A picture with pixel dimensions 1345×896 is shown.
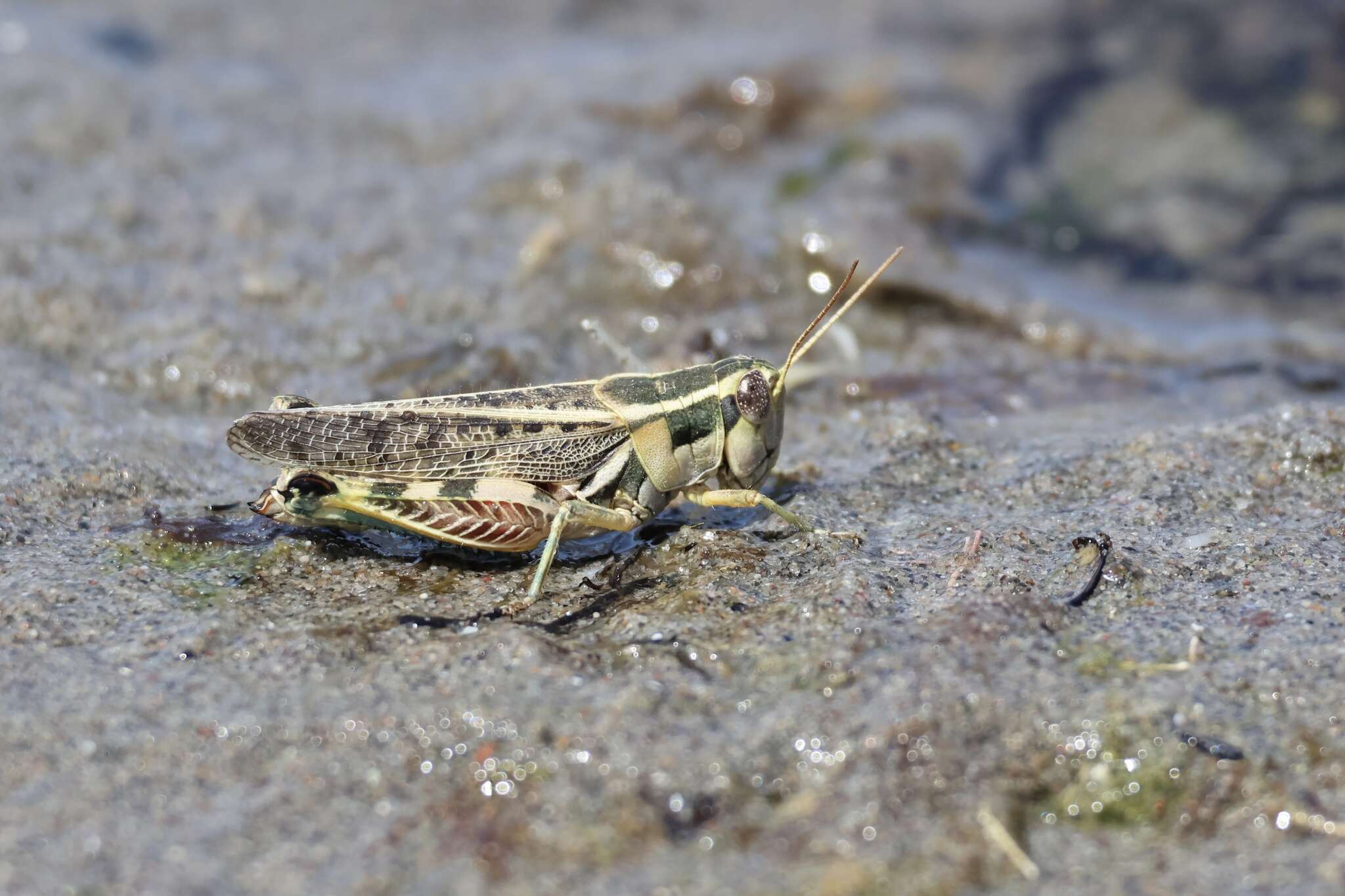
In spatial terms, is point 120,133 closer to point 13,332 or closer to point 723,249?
point 13,332

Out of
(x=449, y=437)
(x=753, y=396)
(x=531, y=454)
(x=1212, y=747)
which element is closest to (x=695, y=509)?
(x=753, y=396)

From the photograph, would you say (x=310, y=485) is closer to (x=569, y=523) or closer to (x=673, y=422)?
(x=569, y=523)

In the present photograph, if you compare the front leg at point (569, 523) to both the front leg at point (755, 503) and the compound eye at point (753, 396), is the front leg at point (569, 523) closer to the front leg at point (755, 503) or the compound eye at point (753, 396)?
the front leg at point (755, 503)

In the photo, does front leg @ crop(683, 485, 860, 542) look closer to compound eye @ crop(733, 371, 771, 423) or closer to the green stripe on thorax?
the green stripe on thorax

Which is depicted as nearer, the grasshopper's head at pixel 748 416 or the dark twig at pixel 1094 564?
the dark twig at pixel 1094 564

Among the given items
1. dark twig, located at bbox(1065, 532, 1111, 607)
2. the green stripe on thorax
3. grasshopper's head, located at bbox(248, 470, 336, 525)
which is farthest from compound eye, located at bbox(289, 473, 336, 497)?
dark twig, located at bbox(1065, 532, 1111, 607)

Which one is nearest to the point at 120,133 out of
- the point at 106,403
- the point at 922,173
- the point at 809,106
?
the point at 106,403

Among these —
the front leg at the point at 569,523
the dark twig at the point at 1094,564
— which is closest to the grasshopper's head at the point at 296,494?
the front leg at the point at 569,523
